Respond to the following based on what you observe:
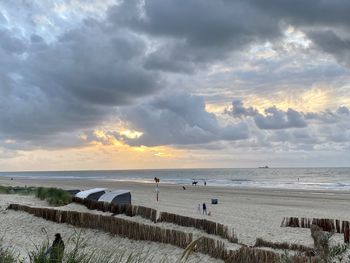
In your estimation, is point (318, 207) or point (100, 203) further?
point (318, 207)

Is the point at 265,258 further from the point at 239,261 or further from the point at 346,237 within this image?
the point at 346,237

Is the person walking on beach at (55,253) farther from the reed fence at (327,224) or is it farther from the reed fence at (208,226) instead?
the reed fence at (327,224)

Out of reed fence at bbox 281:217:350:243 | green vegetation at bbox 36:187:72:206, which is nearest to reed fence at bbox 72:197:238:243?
green vegetation at bbox 36:187:72:206

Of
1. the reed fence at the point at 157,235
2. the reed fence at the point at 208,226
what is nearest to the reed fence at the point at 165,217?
the reed fence at the point at 208,226

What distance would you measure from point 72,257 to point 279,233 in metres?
14.3

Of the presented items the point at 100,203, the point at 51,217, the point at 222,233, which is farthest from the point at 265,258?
the point at 100,203

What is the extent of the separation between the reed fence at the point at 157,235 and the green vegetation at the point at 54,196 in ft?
19.4

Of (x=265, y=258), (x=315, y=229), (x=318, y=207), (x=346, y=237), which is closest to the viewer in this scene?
(x=265, y=258)

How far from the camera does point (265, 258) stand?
352 inches

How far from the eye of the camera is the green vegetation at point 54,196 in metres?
25.0

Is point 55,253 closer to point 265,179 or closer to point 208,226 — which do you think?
point 208,226

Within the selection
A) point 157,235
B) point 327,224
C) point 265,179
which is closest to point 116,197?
point 327,224

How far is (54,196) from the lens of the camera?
27.4m

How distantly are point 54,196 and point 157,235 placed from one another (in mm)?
16230
